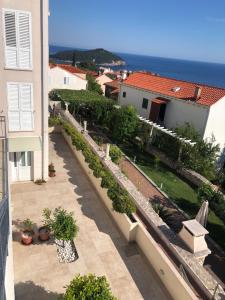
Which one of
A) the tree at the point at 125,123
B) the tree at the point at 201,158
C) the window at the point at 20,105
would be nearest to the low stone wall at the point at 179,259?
the window at the point at 20,105

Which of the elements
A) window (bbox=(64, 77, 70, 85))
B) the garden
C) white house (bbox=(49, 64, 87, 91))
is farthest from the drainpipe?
window (bbox=(64, 77, 70, 85))

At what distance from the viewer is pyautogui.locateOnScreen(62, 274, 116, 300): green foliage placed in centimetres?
922

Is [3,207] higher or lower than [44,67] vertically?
lower

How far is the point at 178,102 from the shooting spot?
34.2 meters

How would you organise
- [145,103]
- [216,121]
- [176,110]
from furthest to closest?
[145,103] → [176,110] → [216,121]

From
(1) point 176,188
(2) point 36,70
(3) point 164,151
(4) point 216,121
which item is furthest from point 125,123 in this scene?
(2) point 36,70

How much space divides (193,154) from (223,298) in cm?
1648

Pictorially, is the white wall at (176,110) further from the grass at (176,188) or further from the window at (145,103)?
the grass at (176,188)

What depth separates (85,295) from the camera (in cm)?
923

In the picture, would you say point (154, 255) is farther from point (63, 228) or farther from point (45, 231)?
point (45, 231)

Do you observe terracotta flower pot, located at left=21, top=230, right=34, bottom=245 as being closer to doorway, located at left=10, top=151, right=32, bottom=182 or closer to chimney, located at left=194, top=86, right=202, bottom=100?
doorway, located at left=10, top=151, right=32, bottom=182

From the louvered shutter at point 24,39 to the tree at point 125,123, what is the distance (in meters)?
15.6

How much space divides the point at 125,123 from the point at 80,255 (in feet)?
63.6

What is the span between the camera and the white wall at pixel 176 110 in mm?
31000
